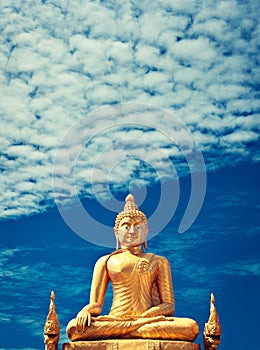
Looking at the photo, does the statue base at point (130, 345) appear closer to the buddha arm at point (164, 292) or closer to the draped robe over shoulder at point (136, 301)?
the draped robe over shoulder at point (136, 301)

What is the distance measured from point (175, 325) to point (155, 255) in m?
1.84

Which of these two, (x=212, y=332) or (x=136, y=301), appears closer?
(x=212, y=332)

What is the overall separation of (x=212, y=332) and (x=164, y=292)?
52.6 inches

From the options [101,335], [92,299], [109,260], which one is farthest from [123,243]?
[101,335]

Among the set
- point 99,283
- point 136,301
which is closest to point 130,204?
point 99,283

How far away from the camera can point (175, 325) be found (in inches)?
401

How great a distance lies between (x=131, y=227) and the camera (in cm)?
1191

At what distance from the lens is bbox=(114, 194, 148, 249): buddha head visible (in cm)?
1184

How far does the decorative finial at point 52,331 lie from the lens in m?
10.1

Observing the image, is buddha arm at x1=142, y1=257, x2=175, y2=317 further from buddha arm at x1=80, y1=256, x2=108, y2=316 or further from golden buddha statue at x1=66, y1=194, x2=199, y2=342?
buddha arm at x1=80, y1=256, x2=108, y2=316

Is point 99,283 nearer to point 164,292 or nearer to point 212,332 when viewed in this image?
point 164,292

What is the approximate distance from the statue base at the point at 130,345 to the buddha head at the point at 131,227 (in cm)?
228

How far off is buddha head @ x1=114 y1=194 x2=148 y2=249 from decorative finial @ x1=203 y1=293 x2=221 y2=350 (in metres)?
2.13

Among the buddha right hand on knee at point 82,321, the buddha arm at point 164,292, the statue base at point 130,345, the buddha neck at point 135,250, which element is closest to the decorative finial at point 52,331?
the statue base at point 130,345
